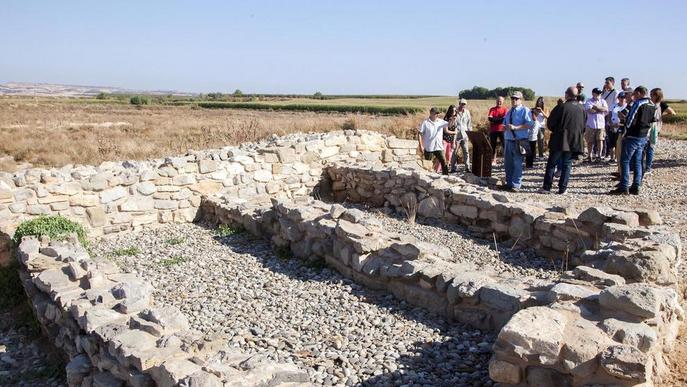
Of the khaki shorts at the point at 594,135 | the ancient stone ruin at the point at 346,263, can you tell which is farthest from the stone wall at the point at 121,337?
the khaki shorts at the point at 594,135

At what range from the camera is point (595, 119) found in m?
13.1

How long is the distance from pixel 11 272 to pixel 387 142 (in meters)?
8.85

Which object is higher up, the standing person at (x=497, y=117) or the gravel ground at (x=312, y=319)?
the standing person at (x=497, y=117)

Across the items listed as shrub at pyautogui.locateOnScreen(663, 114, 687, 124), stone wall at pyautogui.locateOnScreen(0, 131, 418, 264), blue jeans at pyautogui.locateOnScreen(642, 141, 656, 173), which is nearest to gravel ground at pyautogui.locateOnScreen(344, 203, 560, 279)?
stone wall at pyautogui.locateOnScreen(0, 131, 418, 264)

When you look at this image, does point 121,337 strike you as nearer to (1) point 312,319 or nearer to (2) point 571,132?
(1) point 312,319

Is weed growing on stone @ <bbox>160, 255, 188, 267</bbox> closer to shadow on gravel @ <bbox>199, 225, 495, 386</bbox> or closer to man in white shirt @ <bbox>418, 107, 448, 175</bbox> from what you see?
shadow on gravel @ <bbox>199, 225, 495, 386</bbox>

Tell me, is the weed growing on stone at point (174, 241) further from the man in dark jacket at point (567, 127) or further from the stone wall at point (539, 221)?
the man in dark jacket at point (567, 127)

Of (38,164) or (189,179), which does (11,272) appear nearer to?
(189,179)

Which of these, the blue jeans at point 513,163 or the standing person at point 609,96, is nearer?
the blue jeans at point 513,163

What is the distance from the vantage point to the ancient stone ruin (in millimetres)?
3531

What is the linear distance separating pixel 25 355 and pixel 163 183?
4680 millimetres

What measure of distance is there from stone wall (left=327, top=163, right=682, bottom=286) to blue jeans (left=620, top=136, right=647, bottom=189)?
2.94 meters

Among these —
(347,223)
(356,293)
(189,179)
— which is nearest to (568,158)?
(347,223)

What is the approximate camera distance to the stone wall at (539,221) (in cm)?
521
